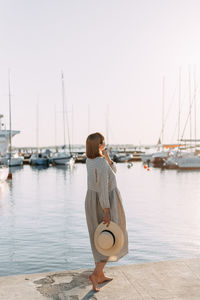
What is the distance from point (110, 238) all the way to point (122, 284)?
0.53 metres

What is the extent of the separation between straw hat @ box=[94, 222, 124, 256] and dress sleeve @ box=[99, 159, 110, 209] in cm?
26

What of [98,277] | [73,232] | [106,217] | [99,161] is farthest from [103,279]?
[73,232]

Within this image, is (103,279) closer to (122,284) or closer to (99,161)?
(122,284)

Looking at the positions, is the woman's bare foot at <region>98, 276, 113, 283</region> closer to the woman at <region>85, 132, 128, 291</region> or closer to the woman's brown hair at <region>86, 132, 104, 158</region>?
the woman at <region>85, 132, 128, 291</region>

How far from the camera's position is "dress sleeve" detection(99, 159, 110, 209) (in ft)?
14.3

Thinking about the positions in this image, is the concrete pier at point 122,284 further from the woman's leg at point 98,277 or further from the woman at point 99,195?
the woman at point 99,195

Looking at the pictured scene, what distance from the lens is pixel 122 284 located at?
428 cm

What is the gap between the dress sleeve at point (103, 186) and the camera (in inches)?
171

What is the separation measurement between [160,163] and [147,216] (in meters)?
40.9

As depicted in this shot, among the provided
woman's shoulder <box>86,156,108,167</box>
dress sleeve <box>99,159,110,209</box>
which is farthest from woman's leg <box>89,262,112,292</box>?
woman's shoulder <box>86,156,108,167</box>

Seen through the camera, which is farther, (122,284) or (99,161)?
(99,161)

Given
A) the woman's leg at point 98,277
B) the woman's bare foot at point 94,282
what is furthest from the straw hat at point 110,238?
the woman's bare foot at point 94,282

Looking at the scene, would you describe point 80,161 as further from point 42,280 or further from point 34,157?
point 42,280

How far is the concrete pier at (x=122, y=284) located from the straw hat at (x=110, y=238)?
369 millimetres
